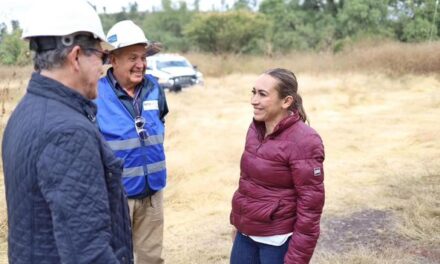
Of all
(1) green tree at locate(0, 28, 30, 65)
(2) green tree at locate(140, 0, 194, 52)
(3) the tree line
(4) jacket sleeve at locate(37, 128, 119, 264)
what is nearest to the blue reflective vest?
(4) jacket sleeve at locate(37, 128, 119, 264)

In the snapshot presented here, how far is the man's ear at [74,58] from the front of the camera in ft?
4.83

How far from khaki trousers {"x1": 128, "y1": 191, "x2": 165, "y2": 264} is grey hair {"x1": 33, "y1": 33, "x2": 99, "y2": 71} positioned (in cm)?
156

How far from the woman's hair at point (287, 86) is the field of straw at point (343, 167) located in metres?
1.72

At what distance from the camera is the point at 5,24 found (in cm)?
498

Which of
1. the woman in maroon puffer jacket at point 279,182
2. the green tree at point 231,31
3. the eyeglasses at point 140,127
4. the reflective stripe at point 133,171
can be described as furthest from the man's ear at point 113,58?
the green tree at point 231,31

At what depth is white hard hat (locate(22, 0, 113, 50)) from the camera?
144cm

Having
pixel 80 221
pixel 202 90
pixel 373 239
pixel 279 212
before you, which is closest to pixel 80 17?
pixel 80 221

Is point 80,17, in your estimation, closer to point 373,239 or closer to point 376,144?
point 373,239

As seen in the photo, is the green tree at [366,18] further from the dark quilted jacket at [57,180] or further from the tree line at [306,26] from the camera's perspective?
the dark quilted jacket at [57,180]

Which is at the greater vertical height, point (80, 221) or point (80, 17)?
point (80, 17)

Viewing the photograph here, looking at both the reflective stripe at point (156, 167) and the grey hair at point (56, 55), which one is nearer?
the grey hair at point (56, 55)

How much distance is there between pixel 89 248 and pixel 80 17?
0.68 m

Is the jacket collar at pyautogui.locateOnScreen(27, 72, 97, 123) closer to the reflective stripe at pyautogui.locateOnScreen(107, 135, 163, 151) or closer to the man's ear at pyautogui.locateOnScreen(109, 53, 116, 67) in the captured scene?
the reflective stripe at pyautogui.locateOnScreen(107, 135, 163, 151)

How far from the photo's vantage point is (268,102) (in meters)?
2.30
